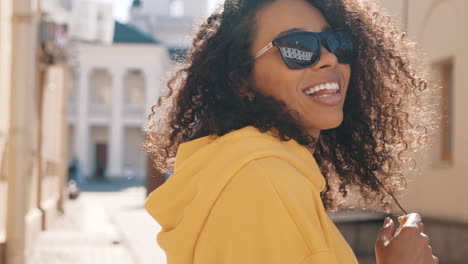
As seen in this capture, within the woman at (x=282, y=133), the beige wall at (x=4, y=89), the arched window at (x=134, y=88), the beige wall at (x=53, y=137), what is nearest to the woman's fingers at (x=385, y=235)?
the woman at (x=282, y=133)

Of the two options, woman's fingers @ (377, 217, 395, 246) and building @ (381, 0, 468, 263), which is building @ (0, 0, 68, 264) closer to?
building @ (381, 0, 468, 263)

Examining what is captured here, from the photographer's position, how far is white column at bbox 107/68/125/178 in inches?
1951

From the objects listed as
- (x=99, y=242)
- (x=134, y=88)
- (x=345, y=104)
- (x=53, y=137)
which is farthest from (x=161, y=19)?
(x=345, y=104)

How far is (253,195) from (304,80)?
1.62 feet

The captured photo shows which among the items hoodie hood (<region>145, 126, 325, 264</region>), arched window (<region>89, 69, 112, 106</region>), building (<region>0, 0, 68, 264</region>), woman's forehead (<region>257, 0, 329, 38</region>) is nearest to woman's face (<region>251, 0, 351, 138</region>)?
woman's forehead (<region>257, 0, 329, 38</region>)

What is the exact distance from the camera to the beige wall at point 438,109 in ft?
27.9

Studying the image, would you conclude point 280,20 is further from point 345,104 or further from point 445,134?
point 445,134

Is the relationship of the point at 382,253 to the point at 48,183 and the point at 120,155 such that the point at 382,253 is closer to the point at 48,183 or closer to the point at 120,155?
the point at 48,183

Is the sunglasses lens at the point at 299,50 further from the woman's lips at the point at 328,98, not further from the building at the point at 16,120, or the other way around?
the building at the point at 16,120

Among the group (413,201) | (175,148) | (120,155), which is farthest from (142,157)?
(175,148)

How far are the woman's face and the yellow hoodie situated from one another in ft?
0.53

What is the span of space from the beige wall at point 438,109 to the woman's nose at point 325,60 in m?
6.69

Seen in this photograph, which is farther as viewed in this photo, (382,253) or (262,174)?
(382,253)

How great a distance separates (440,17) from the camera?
9.24 metres
